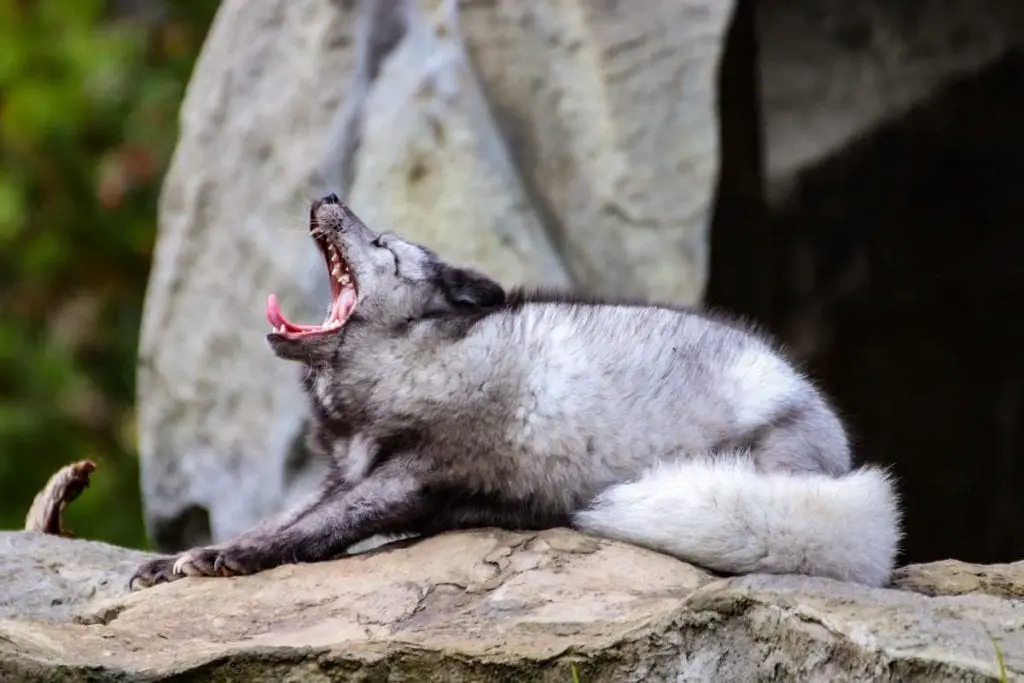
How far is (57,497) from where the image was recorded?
11.5ft

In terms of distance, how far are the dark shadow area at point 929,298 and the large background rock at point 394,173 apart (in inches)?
24.1

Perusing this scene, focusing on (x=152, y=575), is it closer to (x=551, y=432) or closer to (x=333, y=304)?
(x=333, y=304)

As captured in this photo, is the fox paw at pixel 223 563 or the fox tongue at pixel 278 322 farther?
the fox tongue at pixel 278 322

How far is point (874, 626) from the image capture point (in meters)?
2.30

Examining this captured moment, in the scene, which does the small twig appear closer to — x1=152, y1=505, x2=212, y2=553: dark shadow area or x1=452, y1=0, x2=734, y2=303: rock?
x1=152, y1=505, x2=212, y2=553: dark shadow area

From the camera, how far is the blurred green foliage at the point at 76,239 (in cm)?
620

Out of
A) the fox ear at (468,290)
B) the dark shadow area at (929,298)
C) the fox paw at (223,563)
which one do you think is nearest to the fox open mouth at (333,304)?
the fox ear at (468,290)

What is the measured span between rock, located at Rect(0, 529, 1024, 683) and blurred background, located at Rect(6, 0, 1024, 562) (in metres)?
1.50

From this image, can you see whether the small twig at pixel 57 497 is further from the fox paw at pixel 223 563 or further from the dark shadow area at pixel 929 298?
the dark shadow area at pixel 929 298

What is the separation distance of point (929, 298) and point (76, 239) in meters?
3.37

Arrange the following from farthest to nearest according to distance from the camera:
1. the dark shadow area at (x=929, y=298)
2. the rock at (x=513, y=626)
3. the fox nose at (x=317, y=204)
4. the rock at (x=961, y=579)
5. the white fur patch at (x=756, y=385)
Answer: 1. the dark shadow area at (x=929, y=298)
2. the fox nose at (x=317, y=204)
3. the white fur patch at (x=756, y=385)
4. the rock at (x=961, y=579)
5. the rock at (x=513, y=626)

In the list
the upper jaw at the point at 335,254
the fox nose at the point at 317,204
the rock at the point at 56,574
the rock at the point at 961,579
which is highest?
the fox nose at the point at 317,204

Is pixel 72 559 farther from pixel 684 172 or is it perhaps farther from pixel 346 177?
pixel 684 172

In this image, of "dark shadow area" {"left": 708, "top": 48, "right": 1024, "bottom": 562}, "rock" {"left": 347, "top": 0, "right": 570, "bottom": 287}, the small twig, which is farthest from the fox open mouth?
"dark shadow area" {"left": 708, "top": 48, "right": 1024, "bottom": 562}
